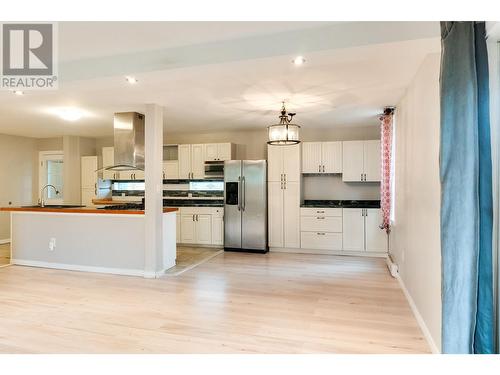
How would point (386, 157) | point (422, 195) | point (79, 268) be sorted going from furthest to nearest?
point (79, 268) → point (386, 157) → point (422, 195)

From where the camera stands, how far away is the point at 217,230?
6.55 m

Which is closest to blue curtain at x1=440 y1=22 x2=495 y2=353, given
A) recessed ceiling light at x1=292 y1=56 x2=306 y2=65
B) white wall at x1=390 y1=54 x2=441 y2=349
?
white wall at x1=390 y1=54 x2=441 y2=349

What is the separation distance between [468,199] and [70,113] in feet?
17.8

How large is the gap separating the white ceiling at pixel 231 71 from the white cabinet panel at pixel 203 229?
219 cm

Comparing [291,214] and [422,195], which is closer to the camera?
[422,195]

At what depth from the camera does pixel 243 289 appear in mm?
4004

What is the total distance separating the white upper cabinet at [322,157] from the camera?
6.12m

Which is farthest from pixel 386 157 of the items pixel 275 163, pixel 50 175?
pixel 50 175

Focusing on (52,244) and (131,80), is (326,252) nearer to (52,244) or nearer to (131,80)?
(131,80)

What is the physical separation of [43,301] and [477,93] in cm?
430

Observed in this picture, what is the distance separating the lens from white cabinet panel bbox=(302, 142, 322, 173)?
6207 mm

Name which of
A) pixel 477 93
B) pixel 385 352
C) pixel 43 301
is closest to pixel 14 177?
pixel 43 301

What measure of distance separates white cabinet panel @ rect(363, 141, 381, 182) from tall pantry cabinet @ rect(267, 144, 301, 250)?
3.98 feet

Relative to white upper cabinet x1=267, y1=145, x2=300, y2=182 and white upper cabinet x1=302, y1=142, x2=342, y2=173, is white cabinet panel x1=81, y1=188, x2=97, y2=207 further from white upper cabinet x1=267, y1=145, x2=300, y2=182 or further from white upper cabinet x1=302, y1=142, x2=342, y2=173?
white upper cabinet x1=302, y1=142, x2=342, y2=173
